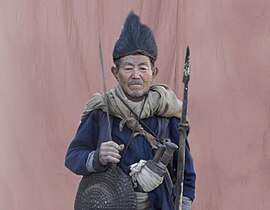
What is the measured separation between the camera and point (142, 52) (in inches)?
108

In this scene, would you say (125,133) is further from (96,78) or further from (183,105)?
(96,78)

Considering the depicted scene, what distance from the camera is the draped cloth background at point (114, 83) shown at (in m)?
4.12

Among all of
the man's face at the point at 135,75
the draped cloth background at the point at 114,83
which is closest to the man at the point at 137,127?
the man's face at the point at 135,75

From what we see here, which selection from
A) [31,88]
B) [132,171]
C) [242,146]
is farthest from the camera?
[31,88]

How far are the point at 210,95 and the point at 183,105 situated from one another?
1493 mm

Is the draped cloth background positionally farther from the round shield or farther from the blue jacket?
the round shield

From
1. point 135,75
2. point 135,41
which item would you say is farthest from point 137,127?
point 135,41

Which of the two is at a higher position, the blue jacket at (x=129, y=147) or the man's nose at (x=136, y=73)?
the man's nose at (x=136, y=73)

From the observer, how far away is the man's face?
8.91 feet

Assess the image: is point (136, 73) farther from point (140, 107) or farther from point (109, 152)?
point (109, 152)

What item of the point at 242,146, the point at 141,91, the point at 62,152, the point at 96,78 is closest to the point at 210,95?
the point at 242,146

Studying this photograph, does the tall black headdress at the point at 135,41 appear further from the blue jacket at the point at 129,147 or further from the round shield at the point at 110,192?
the round shield at the point at 110,192

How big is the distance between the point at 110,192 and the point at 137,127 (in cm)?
27

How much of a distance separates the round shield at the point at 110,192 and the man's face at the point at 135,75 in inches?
12.0
